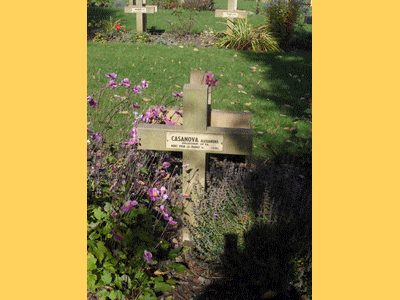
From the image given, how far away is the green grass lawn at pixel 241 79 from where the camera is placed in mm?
5641

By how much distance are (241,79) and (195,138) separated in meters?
5.06

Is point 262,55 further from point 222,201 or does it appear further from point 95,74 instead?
point 222,201

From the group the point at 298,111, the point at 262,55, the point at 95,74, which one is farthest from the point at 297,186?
the point at 262,55

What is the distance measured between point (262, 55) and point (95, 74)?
444 cm

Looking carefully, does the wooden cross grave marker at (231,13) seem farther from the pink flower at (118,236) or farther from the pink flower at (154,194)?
the pink flower at (118,236)

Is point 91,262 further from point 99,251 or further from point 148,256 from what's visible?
point 148,256

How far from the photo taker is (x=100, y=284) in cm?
263

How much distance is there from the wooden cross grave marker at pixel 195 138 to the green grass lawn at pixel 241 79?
1.63m

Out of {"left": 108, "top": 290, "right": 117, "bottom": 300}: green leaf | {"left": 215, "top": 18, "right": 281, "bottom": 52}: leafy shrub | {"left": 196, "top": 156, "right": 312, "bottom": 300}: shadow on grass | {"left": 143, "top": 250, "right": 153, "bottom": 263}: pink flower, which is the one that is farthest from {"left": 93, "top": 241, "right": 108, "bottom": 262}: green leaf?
{"left": 215, "top": 18, "right": 281, "bottom": 52}: leafy shrub

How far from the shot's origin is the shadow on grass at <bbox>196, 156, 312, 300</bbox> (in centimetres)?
276

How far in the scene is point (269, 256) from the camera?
2.80 m

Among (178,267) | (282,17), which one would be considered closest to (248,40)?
(282,17)

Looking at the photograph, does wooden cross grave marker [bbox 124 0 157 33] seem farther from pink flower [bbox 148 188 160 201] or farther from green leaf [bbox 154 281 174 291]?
green leaf [bbox 154 281 174 291]

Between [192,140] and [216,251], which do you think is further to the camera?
[192,140]
